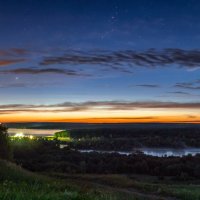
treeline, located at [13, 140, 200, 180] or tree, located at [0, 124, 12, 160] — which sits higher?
tree, located at [0, 124, 12, 160]

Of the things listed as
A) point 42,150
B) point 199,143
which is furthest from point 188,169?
point 199,143

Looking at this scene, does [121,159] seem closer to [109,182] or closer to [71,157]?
[71,157]

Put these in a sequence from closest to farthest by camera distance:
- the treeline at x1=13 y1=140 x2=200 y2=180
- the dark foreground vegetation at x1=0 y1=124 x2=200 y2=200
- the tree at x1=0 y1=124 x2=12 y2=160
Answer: the dark foreground vegetation at x1=0 y1=124 x2=200 y2=200 < the tree at x1=0 y1=124 x2=12 y2=160 < the treeline at x1=13 y1=140 x2=200 y2=180

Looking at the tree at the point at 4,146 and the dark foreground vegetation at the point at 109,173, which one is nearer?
the dark foreground vegetation at the point at 109,173

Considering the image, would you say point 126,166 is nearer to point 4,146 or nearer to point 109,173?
point 109,173

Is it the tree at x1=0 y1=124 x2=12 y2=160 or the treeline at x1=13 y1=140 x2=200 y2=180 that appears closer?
the tree at x1=0 y1=124 x2=12 y2=160

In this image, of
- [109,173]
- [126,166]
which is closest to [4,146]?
[109,173]

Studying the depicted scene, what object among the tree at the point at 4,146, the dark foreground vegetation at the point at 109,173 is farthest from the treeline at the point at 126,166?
the tree at the point at 4,146

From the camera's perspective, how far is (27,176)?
91.0 feet

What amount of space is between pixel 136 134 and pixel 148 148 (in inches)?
1826

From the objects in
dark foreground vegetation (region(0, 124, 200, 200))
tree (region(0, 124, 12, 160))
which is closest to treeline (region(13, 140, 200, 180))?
dark foreground vegetation (region(0, 124, 200, 200))

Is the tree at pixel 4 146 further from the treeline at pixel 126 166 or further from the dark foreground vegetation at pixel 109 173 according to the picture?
the treeline at pixel 126 166

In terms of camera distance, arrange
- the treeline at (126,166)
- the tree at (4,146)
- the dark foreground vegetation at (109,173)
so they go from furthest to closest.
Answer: the treeline at (126,166)
the tree at (4,146)
the dark foreground vegetation at (109,173)

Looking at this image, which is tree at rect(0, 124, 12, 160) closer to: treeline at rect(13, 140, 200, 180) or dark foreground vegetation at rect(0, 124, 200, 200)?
dark foreground vegetation at rect(0, 124, 200, 200)
